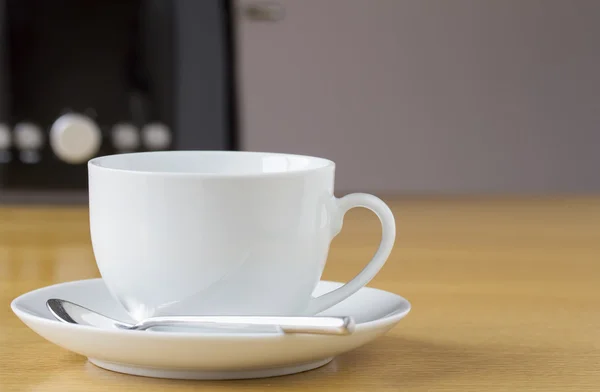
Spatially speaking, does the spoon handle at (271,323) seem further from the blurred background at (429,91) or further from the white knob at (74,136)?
the blurred background at (429,91)

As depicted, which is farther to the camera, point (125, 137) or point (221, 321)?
point (125, 137)

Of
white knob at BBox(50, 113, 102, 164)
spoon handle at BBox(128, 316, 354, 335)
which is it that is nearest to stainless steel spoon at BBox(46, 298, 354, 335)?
spoon handle at BBox(128, 316, 354, 335)

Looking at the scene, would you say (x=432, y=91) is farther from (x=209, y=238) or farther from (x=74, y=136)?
(x=209, y=238)

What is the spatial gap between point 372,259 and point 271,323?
103 millimetres

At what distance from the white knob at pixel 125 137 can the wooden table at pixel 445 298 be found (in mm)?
165

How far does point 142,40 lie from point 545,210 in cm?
57

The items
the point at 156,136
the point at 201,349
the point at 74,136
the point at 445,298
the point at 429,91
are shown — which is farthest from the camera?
the point at 429,91

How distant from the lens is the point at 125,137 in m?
1.21

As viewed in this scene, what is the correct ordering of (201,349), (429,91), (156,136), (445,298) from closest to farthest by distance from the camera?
(201,349), (445,298), (156,136), (429,91)

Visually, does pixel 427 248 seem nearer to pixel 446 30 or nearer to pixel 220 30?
pixel 220 30

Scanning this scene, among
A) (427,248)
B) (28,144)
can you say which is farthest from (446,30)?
(427,248)

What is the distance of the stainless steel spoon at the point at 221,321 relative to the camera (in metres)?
0.36

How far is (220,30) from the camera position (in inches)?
50.6

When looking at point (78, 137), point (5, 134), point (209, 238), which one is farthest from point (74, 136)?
point (209, 238)
